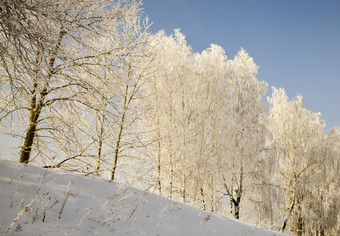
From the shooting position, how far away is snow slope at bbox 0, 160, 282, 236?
1.87 metres

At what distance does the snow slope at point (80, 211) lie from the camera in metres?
1.87

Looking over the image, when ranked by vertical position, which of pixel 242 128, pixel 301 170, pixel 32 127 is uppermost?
pixel 242 128

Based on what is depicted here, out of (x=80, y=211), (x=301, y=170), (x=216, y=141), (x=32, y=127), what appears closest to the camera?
(x=80, y=211)

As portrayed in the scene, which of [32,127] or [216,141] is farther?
[216,141]

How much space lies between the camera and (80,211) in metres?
2.28

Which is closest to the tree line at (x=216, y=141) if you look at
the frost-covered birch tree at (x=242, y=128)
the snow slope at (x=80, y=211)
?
the frost-covered birch tree at (x=242, y=128)

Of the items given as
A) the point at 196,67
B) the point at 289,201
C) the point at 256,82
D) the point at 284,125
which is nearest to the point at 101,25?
the point at 196,67

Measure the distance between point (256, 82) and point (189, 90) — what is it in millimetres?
3622

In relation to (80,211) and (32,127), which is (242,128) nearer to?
(32,127)

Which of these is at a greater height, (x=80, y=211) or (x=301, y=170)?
(x=301, y=170)

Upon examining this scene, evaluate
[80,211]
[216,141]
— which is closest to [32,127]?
[80,211]

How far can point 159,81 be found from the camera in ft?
28.7

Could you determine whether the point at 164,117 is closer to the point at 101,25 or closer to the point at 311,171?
the point at 101,25

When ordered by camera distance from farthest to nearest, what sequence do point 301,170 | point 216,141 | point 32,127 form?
point 301,170 → point 216,141 → point 32,127
